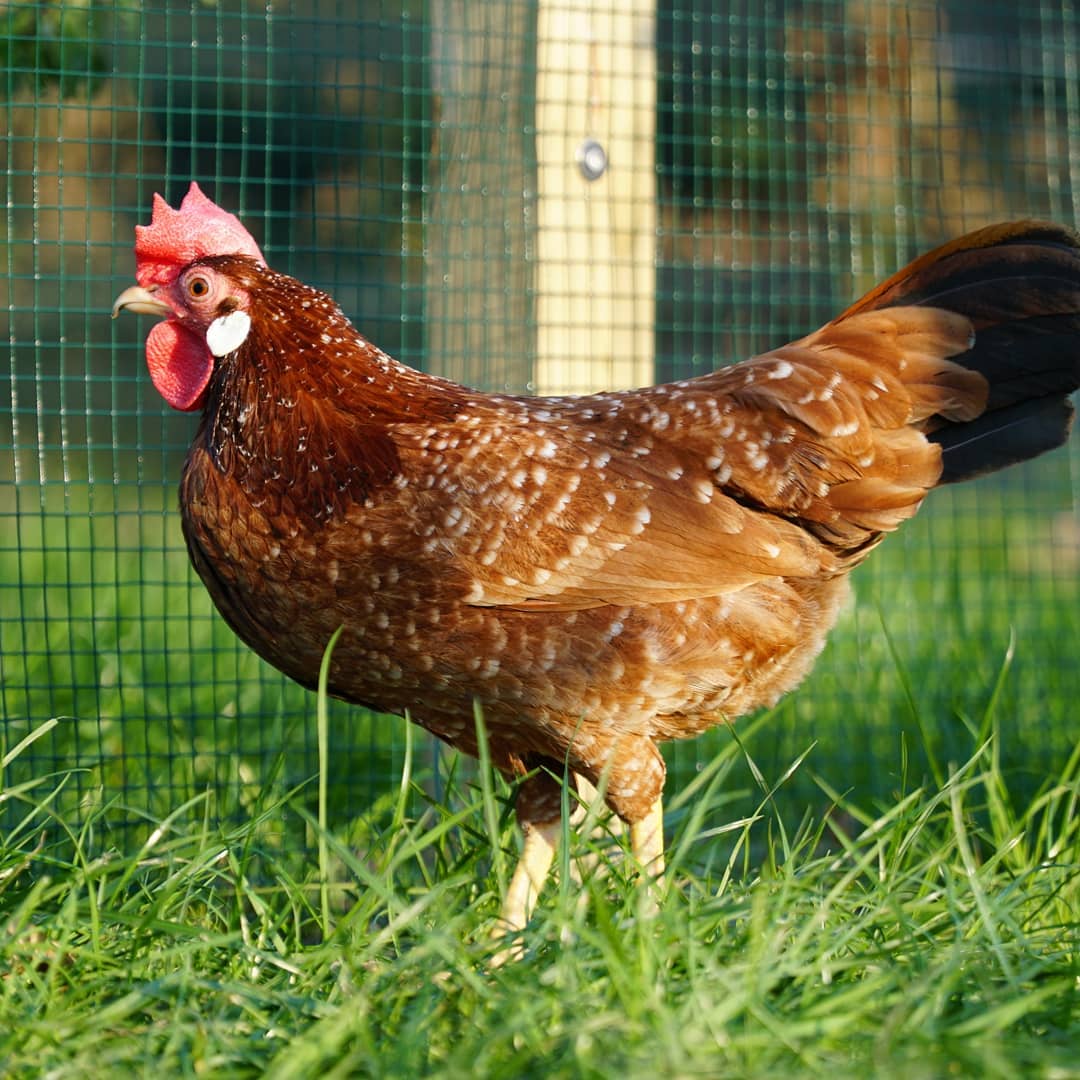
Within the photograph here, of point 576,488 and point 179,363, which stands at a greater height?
point 179,363

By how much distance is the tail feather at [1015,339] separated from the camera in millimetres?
3023

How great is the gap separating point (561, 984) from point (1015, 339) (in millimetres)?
2029

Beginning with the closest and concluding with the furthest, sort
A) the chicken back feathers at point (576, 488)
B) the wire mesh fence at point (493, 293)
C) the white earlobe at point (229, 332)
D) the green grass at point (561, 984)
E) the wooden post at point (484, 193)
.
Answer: the green grass at point (561, 984) < the chicken back feathers at point (576, 488) < the white earlobe at point (229, 332) < the wire mesh fence at point (493, 293) < the wooden post at point (484, 193)

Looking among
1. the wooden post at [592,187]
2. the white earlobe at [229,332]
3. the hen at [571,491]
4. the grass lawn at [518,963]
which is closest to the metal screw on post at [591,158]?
the wooden post at [592,187]

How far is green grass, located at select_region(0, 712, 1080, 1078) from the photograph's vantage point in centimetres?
173

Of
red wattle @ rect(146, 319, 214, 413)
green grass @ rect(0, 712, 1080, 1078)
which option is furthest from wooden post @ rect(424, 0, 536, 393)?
green grass @ rect(0, 712, 1080, 1078)

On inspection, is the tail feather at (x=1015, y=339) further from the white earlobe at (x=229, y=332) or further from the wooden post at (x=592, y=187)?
the white earlobe at (x=229, y=332)

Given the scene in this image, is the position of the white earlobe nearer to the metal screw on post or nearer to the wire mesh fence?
the wire mesh fence

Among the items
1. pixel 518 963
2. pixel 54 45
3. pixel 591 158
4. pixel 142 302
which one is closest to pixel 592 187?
pixel 591 158

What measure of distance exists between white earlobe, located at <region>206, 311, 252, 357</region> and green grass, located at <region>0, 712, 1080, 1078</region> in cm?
112

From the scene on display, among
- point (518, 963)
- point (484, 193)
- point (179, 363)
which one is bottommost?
point (518, 963)

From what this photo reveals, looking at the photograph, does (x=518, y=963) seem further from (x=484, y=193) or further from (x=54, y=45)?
(x=54, y=45)

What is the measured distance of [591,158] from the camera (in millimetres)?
3936

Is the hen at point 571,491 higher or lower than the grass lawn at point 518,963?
higher
